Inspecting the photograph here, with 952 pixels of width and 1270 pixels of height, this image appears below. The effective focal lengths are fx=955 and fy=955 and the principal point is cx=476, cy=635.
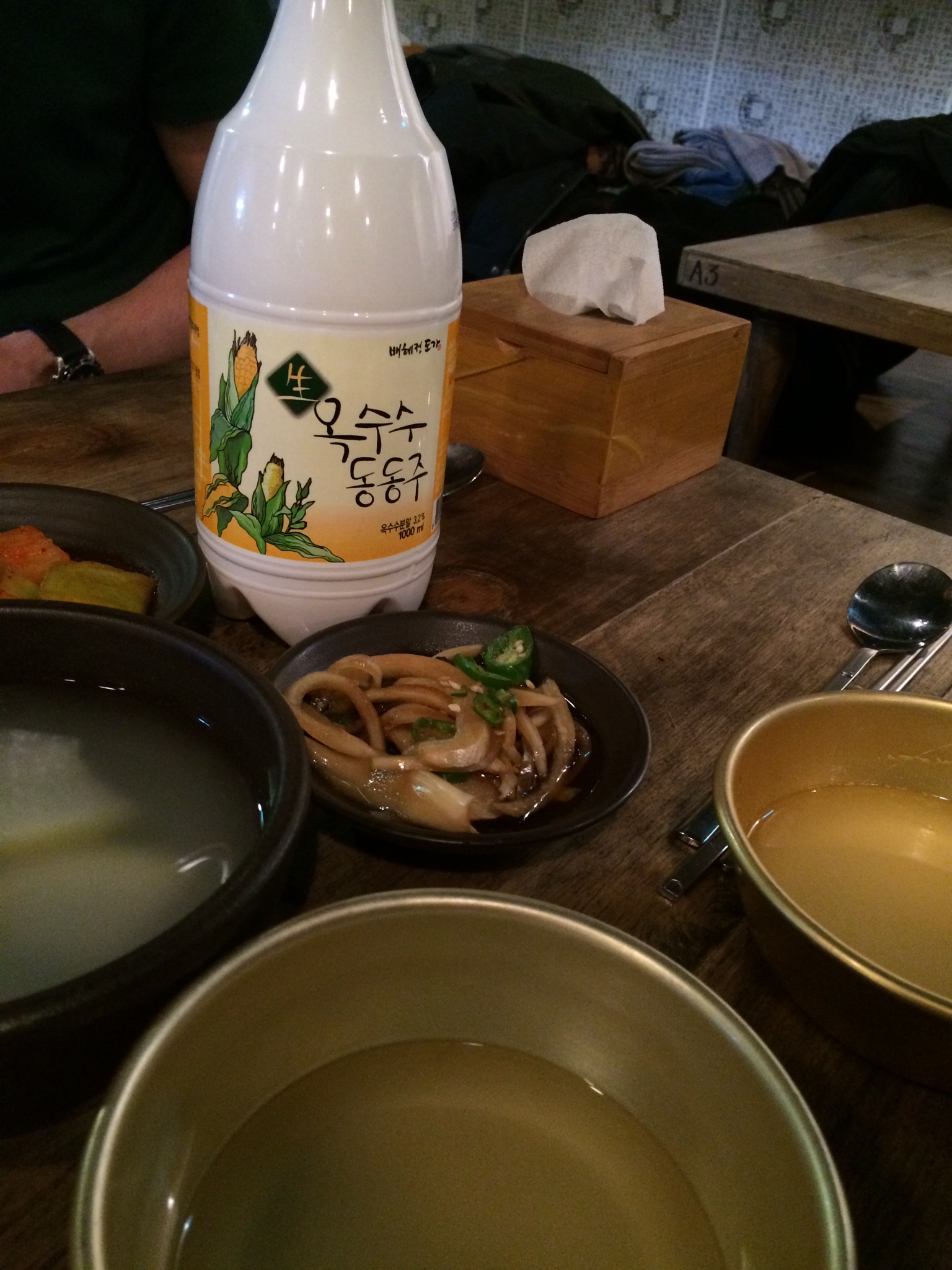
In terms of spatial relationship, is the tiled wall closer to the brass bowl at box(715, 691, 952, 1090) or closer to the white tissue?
the white tissue

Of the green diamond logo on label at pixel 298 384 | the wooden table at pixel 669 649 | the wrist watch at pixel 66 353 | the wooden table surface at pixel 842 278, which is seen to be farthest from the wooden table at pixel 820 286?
the green diamond logo on label at pixel 298 384

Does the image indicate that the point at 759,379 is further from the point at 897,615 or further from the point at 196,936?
the point at 196,936

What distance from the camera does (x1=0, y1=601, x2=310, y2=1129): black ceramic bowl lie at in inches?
11.6

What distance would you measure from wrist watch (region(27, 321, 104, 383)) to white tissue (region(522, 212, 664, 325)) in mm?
663

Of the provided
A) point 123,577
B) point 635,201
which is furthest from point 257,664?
point 635,201

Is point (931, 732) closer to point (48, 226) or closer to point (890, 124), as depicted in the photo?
point (48, 226)

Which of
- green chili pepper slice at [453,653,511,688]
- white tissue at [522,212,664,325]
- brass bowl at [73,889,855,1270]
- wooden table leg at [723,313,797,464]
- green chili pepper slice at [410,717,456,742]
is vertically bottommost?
wooden table leg at [723,313,797,464]

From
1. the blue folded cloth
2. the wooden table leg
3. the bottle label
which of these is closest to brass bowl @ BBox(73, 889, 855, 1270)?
the bottle label

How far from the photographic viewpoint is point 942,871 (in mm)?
517

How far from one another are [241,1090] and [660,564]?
25.3 inches

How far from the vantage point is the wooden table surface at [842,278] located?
1742mm

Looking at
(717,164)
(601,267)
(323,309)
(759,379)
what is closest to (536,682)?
(323,309)

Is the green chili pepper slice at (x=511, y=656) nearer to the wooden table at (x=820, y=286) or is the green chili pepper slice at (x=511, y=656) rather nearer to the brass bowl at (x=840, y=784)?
the brass bowl at (x=840, y=784)

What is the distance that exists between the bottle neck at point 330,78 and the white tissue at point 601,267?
1.46 feet
